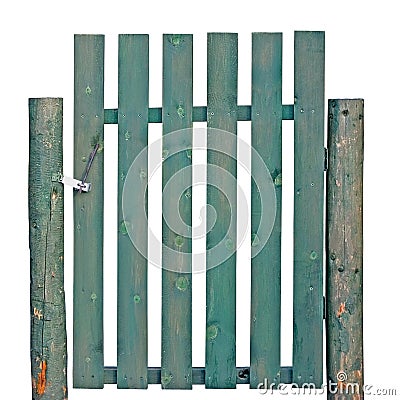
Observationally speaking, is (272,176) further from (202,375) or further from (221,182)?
(202,375)

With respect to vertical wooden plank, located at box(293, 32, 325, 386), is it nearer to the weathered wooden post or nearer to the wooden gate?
the wooden gate

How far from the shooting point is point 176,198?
173 inches

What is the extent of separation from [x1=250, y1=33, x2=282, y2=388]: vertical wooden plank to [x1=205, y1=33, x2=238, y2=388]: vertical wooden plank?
3.7 inches

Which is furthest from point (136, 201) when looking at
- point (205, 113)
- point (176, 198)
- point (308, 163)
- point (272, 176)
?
point (308, 163)

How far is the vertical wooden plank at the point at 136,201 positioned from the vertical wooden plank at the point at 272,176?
0.50 m

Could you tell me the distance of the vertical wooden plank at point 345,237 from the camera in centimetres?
431

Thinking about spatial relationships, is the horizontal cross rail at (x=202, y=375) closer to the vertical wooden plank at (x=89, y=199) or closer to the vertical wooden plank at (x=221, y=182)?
the vertical wooden plank at (x=221, y=182)

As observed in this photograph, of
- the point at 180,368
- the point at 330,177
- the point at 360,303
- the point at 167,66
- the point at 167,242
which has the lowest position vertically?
the point at 180,368

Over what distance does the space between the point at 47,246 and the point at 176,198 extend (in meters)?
0.62

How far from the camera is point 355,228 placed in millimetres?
4324

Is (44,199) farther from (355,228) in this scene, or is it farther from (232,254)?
(355,228)

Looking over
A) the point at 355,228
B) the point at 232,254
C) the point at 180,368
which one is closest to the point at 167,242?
the point at 232,254

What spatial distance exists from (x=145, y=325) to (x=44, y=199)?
0.75 metres

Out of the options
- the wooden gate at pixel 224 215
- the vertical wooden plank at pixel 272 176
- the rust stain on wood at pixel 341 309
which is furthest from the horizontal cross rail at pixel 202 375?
the rust stain on wood at pixel 341 309
